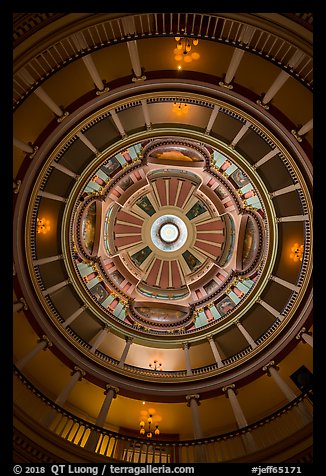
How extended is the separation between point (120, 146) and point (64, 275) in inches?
248

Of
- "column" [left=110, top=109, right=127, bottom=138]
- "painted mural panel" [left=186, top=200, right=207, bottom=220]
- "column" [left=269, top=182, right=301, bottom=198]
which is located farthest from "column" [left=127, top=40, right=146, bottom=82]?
"painted mural panel" [left=186, top=200, right=207, bottom=220]

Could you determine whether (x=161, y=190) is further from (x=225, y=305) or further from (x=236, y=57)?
(x=236, y=57)

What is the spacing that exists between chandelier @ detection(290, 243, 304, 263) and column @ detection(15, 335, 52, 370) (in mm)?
10728

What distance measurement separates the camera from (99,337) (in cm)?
1791

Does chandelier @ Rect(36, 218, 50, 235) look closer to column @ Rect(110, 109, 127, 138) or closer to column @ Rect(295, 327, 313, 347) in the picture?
column @ Rect(110, 109, 127, 138)

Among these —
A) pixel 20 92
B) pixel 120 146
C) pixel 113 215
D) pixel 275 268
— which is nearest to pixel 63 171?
pixel 120 146

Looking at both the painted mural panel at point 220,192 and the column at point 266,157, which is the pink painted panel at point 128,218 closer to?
the painted mural panel at point 220,192

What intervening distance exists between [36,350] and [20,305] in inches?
73.0

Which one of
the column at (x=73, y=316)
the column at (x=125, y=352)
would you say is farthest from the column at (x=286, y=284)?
the column at (x=73, y=316)

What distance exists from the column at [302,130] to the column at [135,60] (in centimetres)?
557

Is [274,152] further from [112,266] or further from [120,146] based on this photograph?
[112,266]

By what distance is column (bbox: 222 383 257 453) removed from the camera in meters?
12.2

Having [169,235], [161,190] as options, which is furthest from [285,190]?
[169,235]
